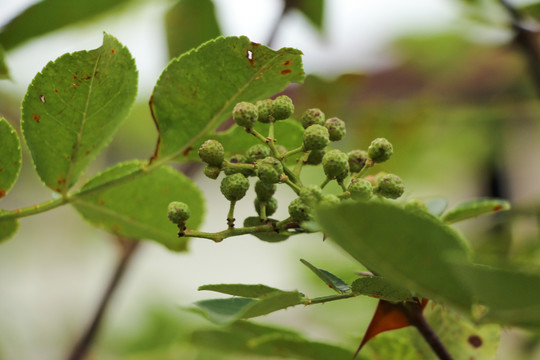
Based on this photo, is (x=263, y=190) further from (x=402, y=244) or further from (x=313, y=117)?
(x=402, y=244)

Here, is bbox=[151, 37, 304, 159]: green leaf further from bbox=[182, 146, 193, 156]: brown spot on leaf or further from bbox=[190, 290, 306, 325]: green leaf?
bbox=[190, 290, 306, 325]: green leaf

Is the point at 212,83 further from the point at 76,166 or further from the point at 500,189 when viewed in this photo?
the point at 500,189

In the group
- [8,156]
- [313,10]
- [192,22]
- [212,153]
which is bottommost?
[8,156]

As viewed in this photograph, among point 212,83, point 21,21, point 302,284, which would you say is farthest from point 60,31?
point 302,284

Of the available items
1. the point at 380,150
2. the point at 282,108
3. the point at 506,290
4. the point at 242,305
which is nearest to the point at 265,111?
the point at 282,108

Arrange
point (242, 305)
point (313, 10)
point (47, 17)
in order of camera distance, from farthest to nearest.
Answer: point (313, 10) → point (47, 17) → point (242, 305)

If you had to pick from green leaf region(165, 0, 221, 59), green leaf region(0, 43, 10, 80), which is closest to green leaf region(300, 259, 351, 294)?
green leaf region(0, 43, 10, 80)
